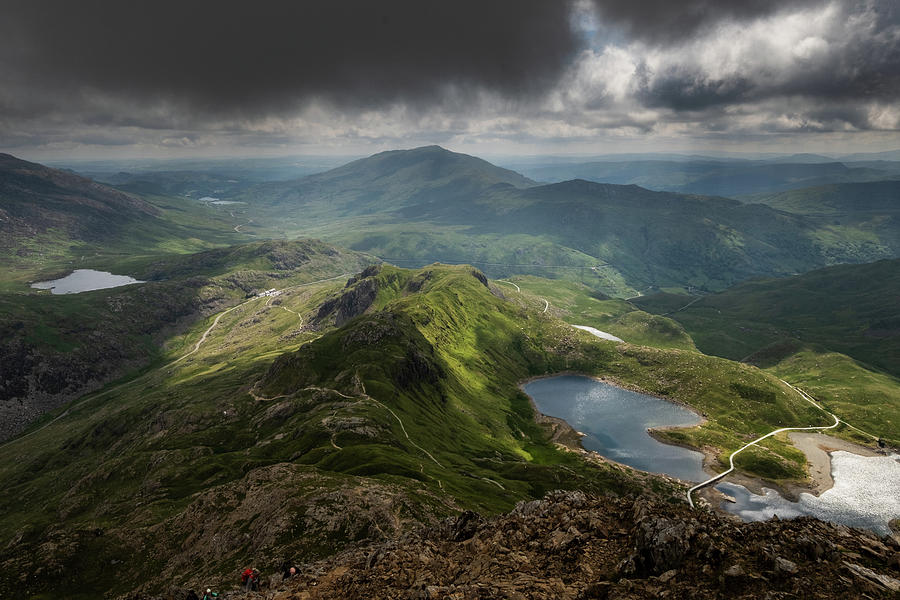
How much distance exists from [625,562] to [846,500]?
190285 millimetres

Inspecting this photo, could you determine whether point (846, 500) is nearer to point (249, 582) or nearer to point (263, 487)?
point (263, 487)

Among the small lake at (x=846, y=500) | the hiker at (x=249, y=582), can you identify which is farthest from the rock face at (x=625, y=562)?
the small lake at (x=846, y=500)

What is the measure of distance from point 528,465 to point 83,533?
132m

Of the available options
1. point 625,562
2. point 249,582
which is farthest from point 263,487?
point 625,562

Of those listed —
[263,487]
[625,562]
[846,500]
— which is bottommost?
[846,500]

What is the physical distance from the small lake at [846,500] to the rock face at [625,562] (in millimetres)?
139813

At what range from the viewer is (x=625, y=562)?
112ft

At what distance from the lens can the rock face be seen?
2905cm

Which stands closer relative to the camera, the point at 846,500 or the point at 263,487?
the point at 263,487

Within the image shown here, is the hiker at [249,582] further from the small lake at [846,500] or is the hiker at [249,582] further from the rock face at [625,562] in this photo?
the small lake at [846,500]

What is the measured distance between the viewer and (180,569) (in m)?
78.4

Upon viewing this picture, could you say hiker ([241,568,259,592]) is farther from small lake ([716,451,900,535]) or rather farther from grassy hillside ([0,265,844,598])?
small lake ([716,451,900,535])

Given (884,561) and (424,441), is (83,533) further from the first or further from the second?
(884,561)

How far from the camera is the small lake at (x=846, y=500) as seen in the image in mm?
148625
